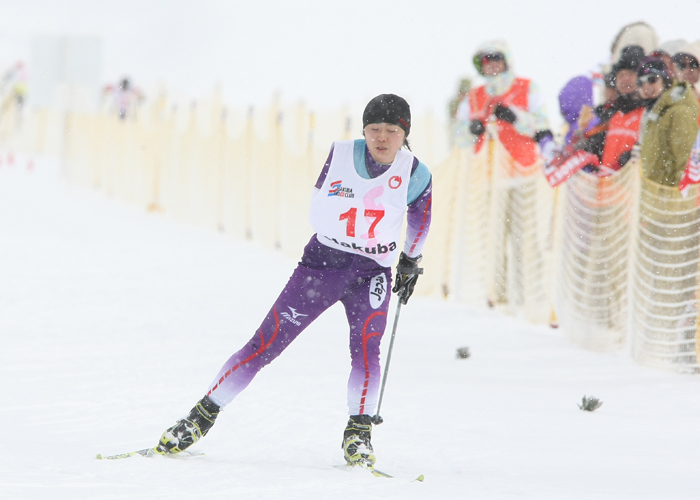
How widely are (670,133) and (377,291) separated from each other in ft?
10.7

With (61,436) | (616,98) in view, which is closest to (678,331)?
(616,98)

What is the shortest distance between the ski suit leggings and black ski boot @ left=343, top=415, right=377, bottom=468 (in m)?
0.07

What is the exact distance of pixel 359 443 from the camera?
12.1ft

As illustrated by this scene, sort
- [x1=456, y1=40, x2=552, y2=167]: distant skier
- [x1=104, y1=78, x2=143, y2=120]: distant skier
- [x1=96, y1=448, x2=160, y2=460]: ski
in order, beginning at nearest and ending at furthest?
1. [x1=96, y1=448, x2=160, y2=460]: ski
2. [x1=456, y1=40, x2=552, y2=167]: distant skier
3. [x1=104, y1=78, x2=143, y2=120]: distant skier

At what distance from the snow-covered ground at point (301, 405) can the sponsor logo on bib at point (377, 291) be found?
29.9 inches

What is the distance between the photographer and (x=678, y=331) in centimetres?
595

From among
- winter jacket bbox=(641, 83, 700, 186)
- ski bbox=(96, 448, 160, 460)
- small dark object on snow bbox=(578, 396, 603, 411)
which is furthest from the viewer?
winter jacket bbox=(641, 83, 700, 186)

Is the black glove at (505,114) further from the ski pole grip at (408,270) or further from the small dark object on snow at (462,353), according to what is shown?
the ski pole grip at (408,270)

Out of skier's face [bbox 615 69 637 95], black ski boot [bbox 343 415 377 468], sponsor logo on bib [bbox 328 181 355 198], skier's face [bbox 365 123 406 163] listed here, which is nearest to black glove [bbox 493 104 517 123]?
skier's face [bbox 615 69 637 95]

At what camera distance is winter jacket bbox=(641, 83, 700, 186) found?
5828mm

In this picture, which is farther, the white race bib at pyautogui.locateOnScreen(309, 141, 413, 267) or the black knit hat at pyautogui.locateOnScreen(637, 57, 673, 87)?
the black knit hat at pyautogui.locateOnScreen(637, 57, 673, 87)

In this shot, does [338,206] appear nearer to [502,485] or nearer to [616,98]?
[502,485]

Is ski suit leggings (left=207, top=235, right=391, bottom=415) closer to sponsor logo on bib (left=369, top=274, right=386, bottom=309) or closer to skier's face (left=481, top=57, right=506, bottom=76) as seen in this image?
sponsor logo on bib (left=369, top=274, right=386, bottom=309)

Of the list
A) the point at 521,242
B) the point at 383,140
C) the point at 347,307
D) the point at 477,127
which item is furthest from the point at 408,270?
the point at 477,127
